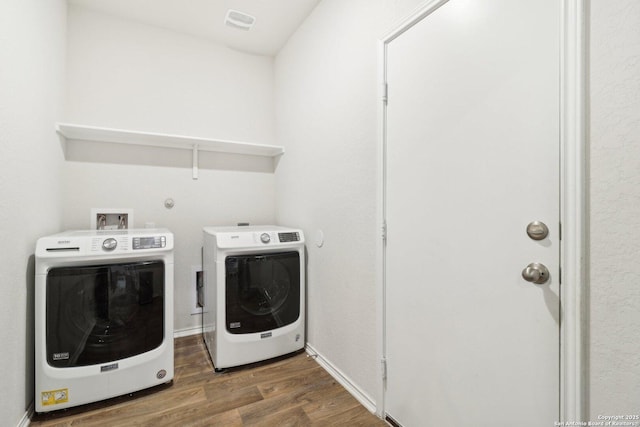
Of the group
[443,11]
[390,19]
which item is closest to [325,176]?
[390,19]

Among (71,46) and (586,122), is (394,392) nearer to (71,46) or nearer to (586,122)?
(586,122)

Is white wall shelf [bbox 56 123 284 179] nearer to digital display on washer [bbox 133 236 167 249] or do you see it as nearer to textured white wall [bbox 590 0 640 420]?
digital display on washer [bbox 133 236 167 249]

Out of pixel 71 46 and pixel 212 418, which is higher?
pixel 71 46

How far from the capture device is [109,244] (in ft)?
5.32

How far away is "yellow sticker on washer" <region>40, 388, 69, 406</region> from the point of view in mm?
1491

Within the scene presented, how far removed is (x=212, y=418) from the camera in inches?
60.0

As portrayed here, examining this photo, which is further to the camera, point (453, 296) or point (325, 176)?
point (325, 176)

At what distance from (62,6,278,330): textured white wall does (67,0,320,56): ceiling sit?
10cm

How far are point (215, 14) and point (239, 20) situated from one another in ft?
0.61

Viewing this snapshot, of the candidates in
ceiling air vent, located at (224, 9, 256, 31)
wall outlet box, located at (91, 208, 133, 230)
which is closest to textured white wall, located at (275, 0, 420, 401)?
ceiling air vent, located at (224, 9, 256, 31)

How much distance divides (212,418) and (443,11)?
2.27 meters

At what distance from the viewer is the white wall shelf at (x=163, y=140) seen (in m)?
2.07

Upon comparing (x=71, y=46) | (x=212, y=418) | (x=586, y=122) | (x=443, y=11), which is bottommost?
(x=212, y=418)

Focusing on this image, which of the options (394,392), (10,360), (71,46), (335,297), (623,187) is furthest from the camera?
(71,46)
